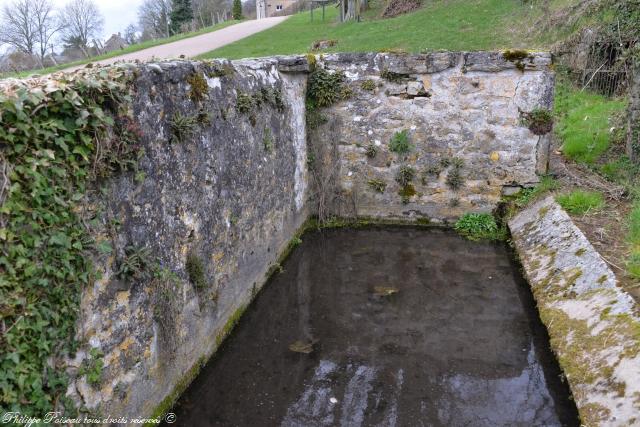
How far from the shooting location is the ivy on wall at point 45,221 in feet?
8.18

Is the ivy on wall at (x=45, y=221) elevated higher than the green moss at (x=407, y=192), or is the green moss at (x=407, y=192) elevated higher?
the ivy on wall at (x=45, y=221)

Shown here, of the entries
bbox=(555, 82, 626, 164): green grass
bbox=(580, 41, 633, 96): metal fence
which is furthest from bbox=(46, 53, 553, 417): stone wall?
bbox=(580, 41, 633, 96): metal fence

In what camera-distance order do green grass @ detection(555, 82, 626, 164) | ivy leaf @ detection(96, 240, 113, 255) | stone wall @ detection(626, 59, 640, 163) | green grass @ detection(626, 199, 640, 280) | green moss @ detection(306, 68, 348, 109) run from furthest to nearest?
green grass @ detection(555, 82, 626, 164) < green moss @ detection(306, 68, 348, 109) < stone wall @ detection(626, 59, 640, 163) < green grass @ detection(626, 199, 640, 280) < ivy leaf @ detection(96, 240, 113, 255)

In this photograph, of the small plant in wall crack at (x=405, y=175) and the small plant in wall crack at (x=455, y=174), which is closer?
the small plant in wall crack at (x=455, y=174)

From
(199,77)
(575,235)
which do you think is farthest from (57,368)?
(575,235)

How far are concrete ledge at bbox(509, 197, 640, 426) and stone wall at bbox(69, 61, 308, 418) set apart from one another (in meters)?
3.38

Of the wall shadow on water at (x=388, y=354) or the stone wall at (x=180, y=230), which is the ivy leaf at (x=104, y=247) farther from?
the wall shadow on water at (x=388, y=354)

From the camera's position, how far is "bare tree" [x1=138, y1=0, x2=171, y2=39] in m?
42.6

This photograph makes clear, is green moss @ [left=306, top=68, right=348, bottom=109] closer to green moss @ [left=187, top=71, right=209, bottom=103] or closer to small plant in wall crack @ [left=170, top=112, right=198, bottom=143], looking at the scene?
green moss @ [left=187, top=71, right=209, bottom=103]

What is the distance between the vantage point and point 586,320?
177 inches

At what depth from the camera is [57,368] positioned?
2.87 meters

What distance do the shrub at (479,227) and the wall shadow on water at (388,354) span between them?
785 mm

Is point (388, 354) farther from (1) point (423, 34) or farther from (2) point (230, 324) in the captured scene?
(1) point (423, 34)

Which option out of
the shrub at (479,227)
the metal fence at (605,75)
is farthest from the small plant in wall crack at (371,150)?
the metal fence at (605,75)
